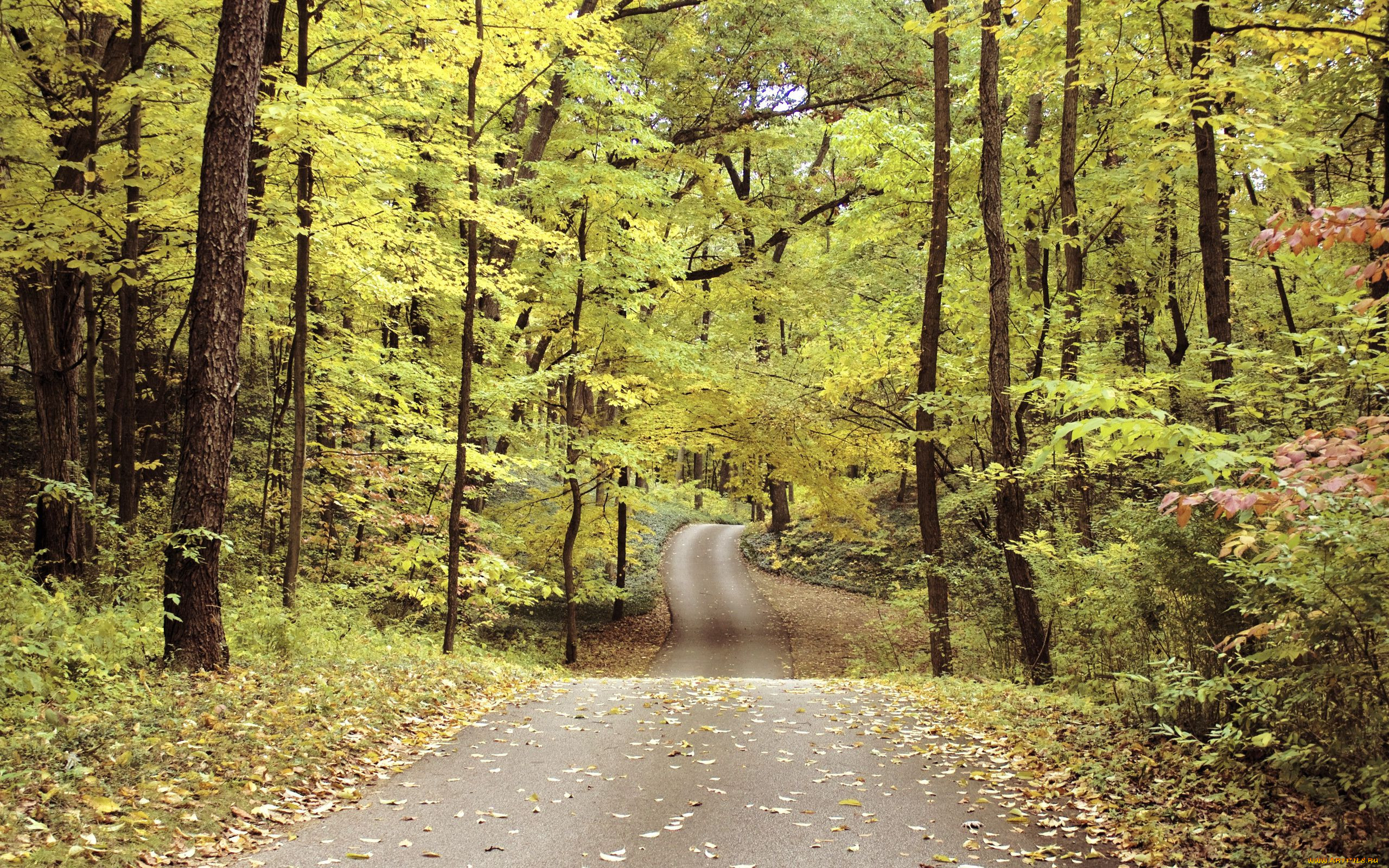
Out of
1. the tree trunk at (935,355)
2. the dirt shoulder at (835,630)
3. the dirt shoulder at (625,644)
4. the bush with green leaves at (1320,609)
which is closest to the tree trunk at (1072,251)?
the tree trunk at (935,355)

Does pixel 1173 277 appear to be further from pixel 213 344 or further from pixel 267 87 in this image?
pixel 213 344

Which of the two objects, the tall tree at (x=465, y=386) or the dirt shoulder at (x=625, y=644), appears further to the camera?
the dirt shoulder at (x=625, y=644)

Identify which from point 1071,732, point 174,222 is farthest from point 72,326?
point 1071,732

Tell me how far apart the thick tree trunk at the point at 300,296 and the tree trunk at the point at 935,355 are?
8.47 meters

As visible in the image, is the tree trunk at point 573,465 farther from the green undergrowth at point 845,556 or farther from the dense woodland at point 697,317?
A: the green undergrowth at point 845,556

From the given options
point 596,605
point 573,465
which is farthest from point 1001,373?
point 596,605

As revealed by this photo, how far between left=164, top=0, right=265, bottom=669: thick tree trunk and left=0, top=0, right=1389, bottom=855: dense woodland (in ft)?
0.10

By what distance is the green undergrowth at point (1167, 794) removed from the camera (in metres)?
4.30

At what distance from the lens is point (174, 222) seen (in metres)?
9.02

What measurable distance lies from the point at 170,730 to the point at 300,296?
609cm

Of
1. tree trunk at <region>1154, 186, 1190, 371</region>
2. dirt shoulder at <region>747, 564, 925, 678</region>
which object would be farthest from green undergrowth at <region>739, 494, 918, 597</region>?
tree trunk at <region>1154, 186, 1190, 371</region>

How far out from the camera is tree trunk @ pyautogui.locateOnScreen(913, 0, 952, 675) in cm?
1221

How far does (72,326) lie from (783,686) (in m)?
10.1

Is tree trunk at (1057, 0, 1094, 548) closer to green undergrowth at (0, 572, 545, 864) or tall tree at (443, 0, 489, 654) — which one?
tall tree at (443, 0, 489, 654)
